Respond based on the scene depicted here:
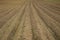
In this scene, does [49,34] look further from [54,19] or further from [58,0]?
[58,0]

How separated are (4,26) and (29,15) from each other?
1.06 ft

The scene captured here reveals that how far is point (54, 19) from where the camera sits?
1.05 metres

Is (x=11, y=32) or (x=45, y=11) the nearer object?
(x=11, y=32)

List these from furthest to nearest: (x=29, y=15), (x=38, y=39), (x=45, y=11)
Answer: (x=45, y=11)
(x=29, y=15)
(x=38, y=39)

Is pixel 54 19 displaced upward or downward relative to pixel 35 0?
downward

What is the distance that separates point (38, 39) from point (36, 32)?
0.30ft

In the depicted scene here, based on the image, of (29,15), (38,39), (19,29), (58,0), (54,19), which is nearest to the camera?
(38,39)

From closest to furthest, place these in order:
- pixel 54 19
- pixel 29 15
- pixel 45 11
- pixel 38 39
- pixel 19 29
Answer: pixel 38 39
pixel 19 29
pixel 54 19
pixel 29 15
pixel 45 11

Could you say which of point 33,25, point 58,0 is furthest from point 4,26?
point 58,0

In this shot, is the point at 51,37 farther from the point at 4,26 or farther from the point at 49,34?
the point at 4,26

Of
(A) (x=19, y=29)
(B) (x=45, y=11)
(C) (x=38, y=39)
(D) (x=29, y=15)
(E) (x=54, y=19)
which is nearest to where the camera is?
(C) (x=38, y=39)

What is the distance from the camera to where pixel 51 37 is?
2.56 ft

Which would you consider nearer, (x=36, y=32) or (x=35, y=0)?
(x=36, y=32)

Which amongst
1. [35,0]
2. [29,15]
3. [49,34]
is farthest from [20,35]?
[35,0]
